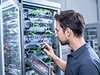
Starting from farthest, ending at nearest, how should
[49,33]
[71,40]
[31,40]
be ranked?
[49,33]
[31,40]
[71,40]

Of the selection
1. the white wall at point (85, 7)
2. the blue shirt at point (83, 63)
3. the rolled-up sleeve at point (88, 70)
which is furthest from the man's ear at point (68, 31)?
the white wall at point (85, 7)

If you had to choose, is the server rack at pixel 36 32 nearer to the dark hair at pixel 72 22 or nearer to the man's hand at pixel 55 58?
the man's hand at pixel 55 58

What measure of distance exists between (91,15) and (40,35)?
7.60 feet

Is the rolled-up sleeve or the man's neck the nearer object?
the rolled-up sleeve

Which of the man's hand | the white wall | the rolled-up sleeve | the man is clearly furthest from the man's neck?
the white wall

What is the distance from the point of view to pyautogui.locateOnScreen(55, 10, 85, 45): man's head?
196 cm

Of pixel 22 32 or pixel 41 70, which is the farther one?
pixel 41 70

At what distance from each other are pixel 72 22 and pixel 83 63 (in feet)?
1.12

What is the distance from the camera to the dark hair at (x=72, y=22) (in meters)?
1.96

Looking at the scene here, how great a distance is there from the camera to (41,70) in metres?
2.75

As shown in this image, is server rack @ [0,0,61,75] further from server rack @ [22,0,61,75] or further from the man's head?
the man's head

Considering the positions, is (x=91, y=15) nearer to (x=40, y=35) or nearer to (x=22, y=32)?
(x=40, y=35)

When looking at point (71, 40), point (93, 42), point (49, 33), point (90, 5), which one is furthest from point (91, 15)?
point (71, 40)

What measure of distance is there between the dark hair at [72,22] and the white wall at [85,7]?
191 centimetres
